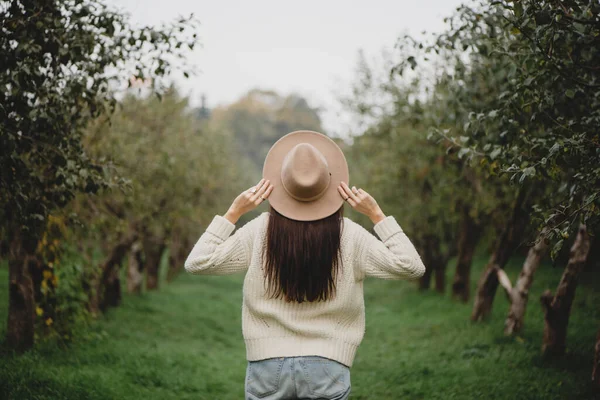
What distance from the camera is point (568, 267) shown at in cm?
813

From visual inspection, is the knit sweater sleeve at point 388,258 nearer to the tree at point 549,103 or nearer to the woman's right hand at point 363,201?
the woman's right hand at point 363,201

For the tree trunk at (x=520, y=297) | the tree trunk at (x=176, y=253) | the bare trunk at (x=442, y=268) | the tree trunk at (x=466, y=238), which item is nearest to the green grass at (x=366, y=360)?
the tree trunk at (x=520, y=297)

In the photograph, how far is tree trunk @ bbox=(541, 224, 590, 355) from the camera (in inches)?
317

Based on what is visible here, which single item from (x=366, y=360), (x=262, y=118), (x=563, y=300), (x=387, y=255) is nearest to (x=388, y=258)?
(x=387, y=255)

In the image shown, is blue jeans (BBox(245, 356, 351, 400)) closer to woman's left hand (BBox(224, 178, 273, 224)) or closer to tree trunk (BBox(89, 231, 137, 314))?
woman's left hand (BBox(224, 178, 273, 224))

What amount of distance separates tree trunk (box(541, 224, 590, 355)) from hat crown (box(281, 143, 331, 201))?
5561mm

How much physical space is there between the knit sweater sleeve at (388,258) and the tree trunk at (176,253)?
21.8 m

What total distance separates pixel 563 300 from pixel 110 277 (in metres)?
9.98

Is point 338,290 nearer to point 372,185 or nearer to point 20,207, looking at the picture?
point 20,207

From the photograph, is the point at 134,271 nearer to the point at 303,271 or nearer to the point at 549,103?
the point at 549,103

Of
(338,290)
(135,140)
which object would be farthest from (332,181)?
(135,140)

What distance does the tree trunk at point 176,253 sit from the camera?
25.3m

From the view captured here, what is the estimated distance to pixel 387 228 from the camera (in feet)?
11.6

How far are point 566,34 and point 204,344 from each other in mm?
A: 9652
